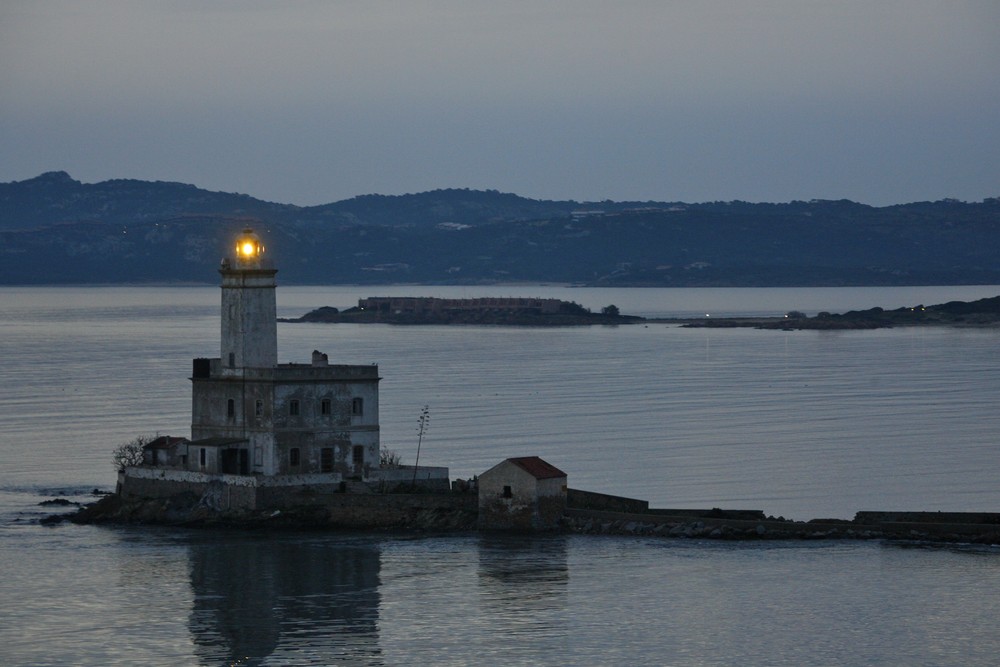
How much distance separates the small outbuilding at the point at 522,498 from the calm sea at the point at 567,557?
3.04 ft

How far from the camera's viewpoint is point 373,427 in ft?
154

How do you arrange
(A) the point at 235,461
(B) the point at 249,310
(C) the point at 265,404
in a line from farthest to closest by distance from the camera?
(B) the point at 249,310 < (A) the point at 235,461 < (C) the point at 265,404

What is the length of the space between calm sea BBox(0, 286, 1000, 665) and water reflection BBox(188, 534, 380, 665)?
3.5 inches

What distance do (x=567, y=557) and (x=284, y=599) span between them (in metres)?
6.40

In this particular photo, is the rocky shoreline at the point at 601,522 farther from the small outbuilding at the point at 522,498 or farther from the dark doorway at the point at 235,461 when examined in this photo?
the dark doorway at the point at 235,461

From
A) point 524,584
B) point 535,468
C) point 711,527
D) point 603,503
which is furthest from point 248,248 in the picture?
point 711,527

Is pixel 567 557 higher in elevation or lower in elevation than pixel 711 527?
lower

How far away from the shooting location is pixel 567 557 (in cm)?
4006

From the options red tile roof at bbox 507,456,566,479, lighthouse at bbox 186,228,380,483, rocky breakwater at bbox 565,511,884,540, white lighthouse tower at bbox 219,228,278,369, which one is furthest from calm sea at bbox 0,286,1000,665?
white lighthouse tower at bbox 219,228,278,369

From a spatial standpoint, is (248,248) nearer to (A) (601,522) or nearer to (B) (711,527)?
(A) (601,522)

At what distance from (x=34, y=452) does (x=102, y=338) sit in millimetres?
95422

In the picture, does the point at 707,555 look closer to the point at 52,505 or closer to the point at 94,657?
the point at 94,657

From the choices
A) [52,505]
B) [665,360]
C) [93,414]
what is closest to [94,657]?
[52,505]

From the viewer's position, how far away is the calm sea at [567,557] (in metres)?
33.1
